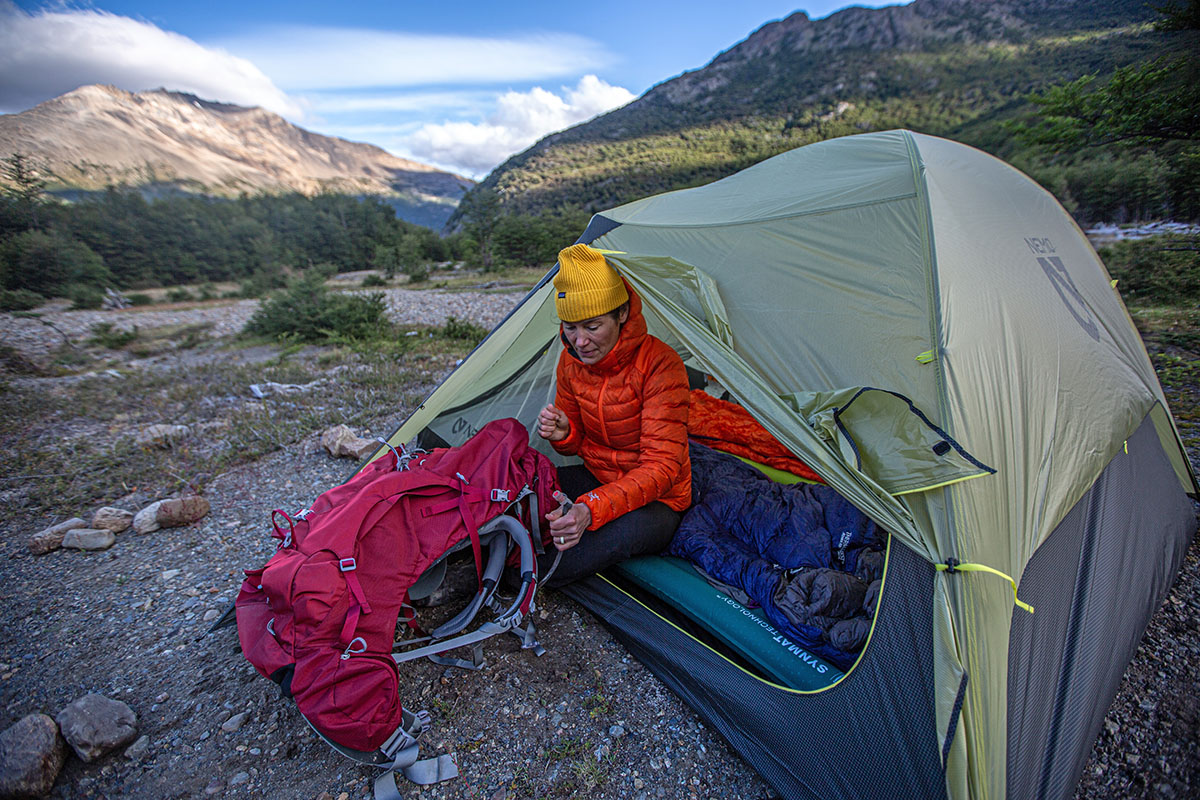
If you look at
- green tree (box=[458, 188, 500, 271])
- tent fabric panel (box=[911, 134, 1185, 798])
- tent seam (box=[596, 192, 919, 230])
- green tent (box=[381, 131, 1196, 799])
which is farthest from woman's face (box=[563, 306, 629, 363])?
green tree (box=[458, 188, 500, 271])

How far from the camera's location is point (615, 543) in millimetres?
2568

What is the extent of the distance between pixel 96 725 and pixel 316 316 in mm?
10100

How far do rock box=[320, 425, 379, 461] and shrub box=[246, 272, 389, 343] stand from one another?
5417mm

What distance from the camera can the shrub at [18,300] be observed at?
13102 millimetres

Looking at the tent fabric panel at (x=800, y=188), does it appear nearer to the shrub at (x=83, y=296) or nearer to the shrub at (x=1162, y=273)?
the shrub at (x=1162, y=273)

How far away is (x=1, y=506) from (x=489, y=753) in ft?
15.4

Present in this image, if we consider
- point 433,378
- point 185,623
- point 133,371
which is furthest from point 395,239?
point 185,623

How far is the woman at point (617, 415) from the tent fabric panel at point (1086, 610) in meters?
1.49

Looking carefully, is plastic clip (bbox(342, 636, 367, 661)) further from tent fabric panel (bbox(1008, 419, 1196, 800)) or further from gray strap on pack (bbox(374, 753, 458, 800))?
tent fabric panel (bbox(1008, 419, 1196, 800))

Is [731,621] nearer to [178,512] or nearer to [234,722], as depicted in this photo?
[234,722]

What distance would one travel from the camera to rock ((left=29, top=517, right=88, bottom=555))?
11.0 ft

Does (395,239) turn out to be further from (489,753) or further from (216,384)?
(489,753)

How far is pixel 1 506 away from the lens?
12.8 ft

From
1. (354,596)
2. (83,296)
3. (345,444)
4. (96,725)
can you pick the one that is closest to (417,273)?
(83,296)
